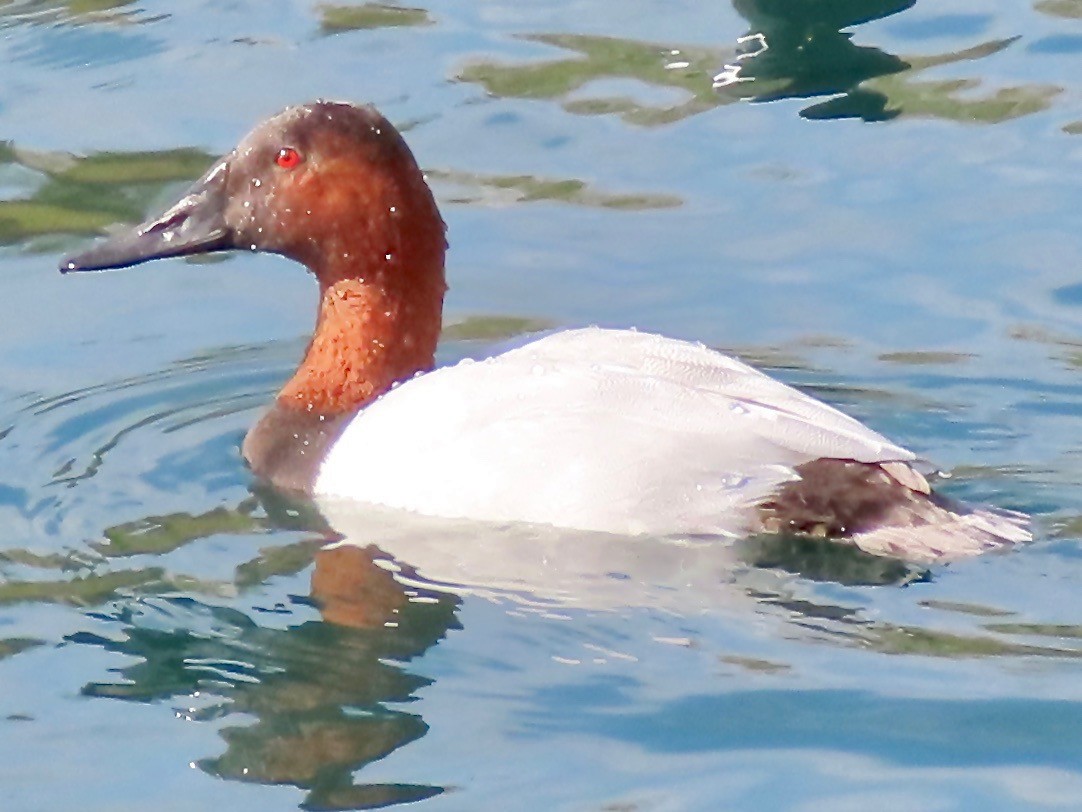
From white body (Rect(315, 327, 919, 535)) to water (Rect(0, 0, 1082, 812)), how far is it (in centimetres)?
10

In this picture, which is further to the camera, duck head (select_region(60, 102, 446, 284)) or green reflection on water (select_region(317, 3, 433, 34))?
green reflection on water (select_region(317, 3, 433, 34))

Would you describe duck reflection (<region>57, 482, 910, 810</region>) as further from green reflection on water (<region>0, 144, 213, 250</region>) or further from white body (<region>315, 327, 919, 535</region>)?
green reflection on water (<region>0, 144, 213, 250</region>)

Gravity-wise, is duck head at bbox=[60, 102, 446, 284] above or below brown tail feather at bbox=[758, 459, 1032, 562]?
above

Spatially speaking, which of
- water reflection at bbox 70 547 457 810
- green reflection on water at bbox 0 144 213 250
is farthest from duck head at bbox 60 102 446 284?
green reflection on water at bbox 0 144 213 250

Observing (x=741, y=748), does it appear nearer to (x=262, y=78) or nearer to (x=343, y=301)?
(x=343, y=301)

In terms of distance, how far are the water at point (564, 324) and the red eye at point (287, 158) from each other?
0.80 m

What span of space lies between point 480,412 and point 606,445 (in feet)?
1.05

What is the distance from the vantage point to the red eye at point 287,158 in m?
5.61

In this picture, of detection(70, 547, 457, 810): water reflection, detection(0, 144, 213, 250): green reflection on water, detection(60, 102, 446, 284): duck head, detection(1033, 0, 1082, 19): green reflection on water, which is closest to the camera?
detection(70, 547, 457, 810): water reflection

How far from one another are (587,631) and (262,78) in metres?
4.61

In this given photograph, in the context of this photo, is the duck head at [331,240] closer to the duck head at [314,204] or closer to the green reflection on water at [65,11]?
the duck head at [314,204]

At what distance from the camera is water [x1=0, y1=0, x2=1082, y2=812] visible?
4191 mm

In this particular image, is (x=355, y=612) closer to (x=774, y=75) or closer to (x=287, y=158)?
(x=287, y=158)

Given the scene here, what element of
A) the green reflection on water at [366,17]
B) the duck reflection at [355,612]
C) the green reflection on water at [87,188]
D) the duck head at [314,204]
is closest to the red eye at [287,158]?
the duck head at [314,204]
